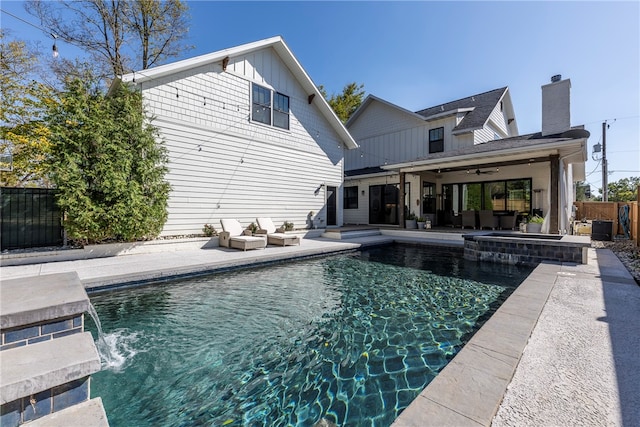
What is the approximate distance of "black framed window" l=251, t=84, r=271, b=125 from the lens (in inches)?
410

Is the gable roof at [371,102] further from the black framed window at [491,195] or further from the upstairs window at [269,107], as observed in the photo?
the upstairs window at [269,107]

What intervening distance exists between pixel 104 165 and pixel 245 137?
14.9ft

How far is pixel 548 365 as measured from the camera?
2.16 metres

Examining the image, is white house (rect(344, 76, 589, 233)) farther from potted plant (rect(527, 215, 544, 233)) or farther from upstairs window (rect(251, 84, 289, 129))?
upstairs window (rect(251, 84, 289, 129))

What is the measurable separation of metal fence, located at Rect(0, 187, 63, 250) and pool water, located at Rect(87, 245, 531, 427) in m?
4.07

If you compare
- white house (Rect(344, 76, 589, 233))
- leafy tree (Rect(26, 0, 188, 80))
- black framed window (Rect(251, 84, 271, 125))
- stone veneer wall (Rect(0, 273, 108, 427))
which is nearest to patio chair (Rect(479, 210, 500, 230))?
white house (Rect(344, 76, 589, 233))

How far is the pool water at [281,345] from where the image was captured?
218 cm

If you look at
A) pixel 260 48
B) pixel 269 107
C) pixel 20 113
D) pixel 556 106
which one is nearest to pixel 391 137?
pixel 556 106

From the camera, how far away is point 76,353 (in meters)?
1.82

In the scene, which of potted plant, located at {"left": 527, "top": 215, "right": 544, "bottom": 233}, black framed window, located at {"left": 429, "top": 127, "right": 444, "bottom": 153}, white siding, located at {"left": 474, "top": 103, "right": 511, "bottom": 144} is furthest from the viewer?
black framed window, located at {"left": 429, "top": 127, "right": 444, "bottom": 153}

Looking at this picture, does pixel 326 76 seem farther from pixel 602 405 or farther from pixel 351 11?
pixel 602 405

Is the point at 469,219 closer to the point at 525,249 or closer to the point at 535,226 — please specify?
the point at 535,226

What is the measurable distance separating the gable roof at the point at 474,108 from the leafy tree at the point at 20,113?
16.5 m

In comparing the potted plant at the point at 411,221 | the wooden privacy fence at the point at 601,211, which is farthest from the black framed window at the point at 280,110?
the wooden privacy fence at the point at 601,211
